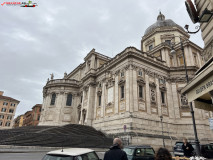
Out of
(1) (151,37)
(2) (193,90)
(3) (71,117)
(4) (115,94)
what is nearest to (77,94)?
(3) (71,117)

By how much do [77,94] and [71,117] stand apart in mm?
6090

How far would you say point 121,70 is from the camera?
2761 cm

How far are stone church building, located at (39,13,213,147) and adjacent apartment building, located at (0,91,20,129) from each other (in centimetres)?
3778

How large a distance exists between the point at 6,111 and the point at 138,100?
64198mm

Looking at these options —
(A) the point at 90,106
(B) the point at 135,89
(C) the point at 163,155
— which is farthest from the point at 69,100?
(C) the point at 163,155

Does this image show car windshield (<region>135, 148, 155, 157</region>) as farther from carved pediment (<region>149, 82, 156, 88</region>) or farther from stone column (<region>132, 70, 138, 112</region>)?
carved pediment (<region>149, 82, 156, 88</region>)

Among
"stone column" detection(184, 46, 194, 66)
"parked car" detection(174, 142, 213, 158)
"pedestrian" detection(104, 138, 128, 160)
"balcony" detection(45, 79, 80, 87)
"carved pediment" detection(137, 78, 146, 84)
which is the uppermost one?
"stone column" detection(184, 46, 194, 66)

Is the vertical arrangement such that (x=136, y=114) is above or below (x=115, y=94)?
below

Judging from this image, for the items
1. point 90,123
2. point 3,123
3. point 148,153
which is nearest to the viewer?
point 148,153

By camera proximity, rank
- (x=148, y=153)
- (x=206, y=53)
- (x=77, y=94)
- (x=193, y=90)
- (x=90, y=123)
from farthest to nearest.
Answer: (x=77, y=94) → (x=90, y=123) → (x=148, y=153) → (x=206, y=53) → (x=193, y=90)

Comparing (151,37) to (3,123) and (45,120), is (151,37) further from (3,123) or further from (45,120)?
(3,123)

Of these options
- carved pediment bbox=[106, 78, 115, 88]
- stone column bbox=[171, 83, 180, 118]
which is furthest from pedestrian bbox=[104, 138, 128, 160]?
stone column bbox=[171, 83, 180, 118]

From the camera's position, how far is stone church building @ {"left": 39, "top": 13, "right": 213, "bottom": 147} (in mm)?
23328

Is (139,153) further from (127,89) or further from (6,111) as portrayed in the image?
(6,111)
